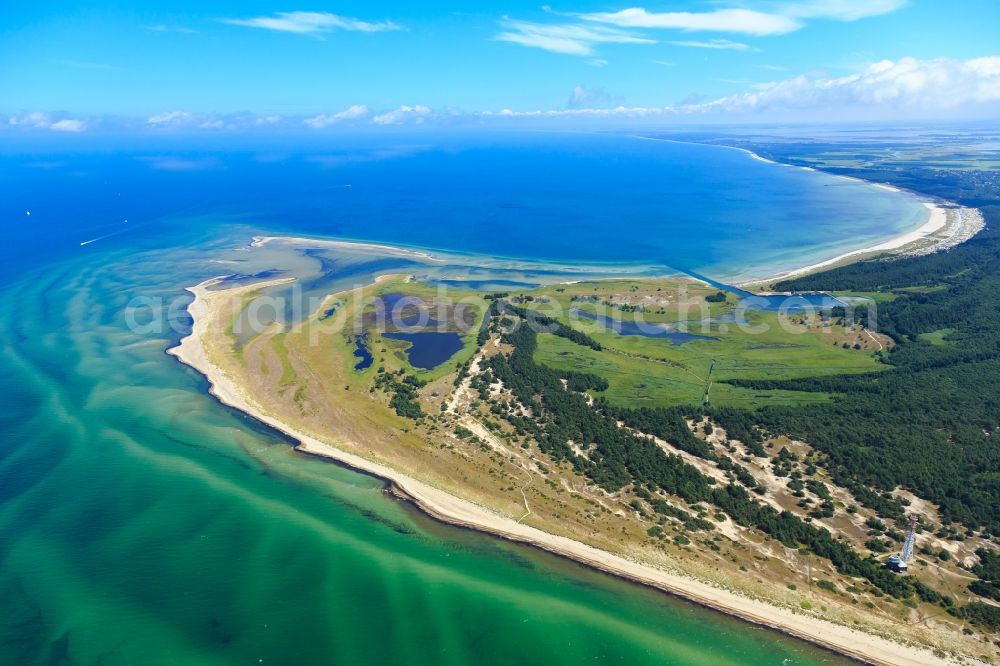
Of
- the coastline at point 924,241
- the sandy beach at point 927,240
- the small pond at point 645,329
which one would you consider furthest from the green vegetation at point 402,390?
the sandy beach at point 927,240

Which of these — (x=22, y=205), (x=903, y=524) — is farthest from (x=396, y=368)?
(x=22, y=205)

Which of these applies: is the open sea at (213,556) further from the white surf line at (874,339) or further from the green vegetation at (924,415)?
the white surf line at (874,339)

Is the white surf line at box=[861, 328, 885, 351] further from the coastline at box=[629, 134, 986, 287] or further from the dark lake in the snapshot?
the dark lake

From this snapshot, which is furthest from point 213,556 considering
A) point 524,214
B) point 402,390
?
point 524,214

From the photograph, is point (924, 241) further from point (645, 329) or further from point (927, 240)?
point (645, 329)

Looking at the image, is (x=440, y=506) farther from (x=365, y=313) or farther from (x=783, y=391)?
(x=365, y=313)

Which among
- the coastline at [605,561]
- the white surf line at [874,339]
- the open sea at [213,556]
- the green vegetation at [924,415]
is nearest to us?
the coastline at [605,561]
